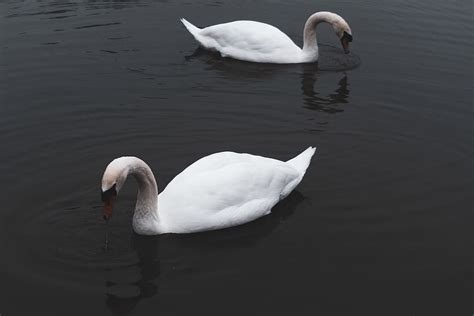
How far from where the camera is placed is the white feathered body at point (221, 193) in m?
9.80

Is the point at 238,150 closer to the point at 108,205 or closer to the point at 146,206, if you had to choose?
the point at 146,206

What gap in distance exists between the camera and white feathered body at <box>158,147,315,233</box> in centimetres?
980

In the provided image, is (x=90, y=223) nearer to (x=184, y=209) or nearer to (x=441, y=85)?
(x=184, y=209)

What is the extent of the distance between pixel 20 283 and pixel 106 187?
1.50 metres

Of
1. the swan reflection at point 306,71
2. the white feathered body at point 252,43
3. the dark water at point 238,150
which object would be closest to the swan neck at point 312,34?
the white feathered body at point 252,43

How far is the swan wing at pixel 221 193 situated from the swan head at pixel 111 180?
39.9 inches

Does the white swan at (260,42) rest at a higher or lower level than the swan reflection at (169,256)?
higher

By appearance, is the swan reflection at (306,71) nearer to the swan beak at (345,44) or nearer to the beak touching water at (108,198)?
the swan beak at (345,44)

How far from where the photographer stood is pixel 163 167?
38.5 ft

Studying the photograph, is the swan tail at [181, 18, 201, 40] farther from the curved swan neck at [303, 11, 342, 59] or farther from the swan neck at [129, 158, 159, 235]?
the swan neck at [129, 158, 159, 235]

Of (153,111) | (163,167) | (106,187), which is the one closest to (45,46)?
(153,111)

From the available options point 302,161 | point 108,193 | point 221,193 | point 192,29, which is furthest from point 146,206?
point 192,29

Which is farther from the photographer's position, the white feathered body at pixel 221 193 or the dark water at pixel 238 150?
the white feathered body at pixel 221 193

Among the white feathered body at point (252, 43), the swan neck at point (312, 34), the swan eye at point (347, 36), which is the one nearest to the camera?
the white feathered body at point (252, 43)
